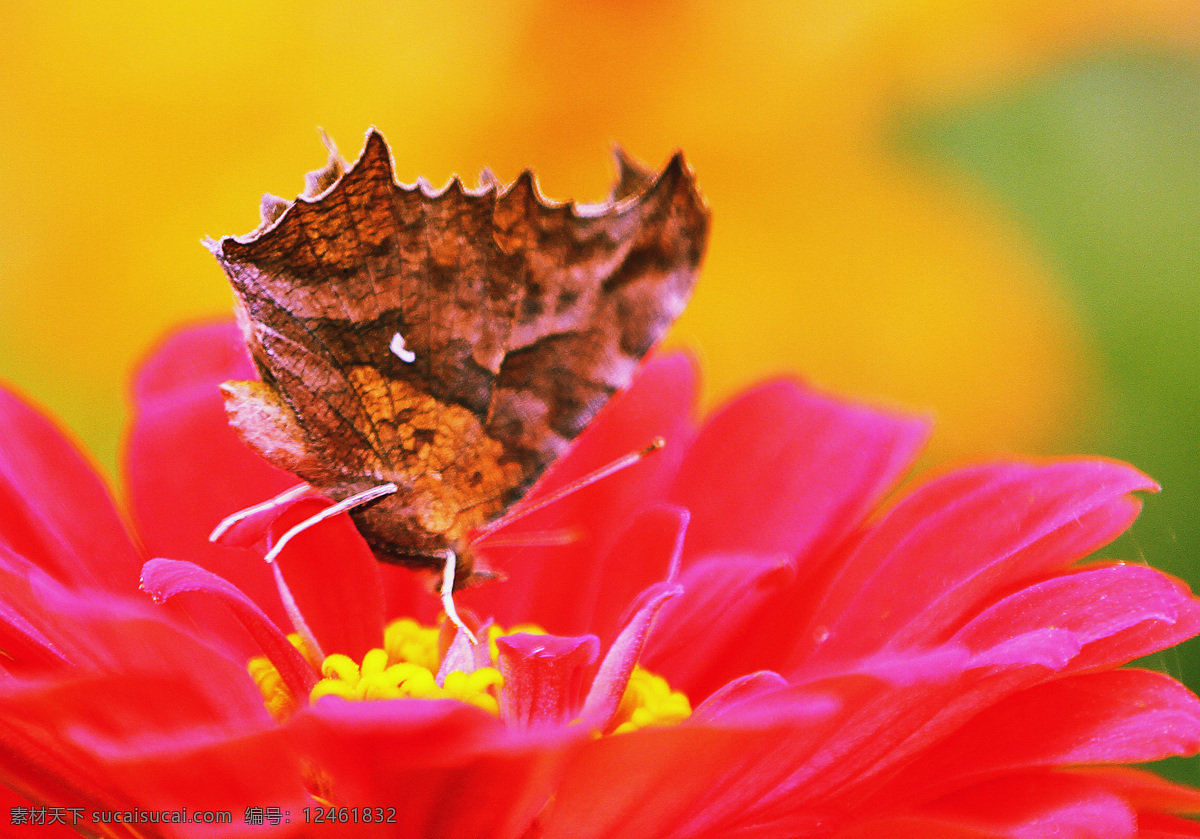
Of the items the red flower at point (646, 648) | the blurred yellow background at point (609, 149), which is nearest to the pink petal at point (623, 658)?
the red flower at point (646, 648)

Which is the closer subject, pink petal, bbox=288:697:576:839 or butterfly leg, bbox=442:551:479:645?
pink petal, bbox=288:697:576:839

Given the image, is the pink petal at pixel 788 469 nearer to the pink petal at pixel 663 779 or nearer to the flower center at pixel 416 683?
the flower center at pixel 416 683

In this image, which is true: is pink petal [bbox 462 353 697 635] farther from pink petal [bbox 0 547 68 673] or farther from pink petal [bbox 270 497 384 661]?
pink petal [bbox 0 547 68 673]

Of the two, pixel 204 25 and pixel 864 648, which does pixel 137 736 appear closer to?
pixel 864 648

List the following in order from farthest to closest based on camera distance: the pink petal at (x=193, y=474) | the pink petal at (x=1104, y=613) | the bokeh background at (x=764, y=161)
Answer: the bokeh background at (x=764, y=161)
the pink petal at (x=193, y=474)
the pink petal at (x=1104, y=613)

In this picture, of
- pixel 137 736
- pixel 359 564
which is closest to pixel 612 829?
pixel 137 736

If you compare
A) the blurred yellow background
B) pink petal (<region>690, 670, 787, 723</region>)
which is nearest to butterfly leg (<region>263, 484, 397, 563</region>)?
pink petal (<region>690, 670, 787, 723</region>)

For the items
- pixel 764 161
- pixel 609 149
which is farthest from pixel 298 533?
pixel 764 161
